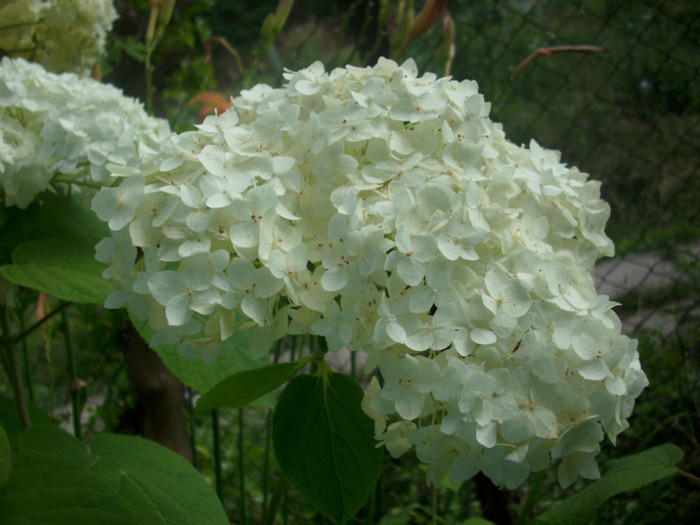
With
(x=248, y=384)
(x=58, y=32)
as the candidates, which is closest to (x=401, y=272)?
(x=248, y=384)

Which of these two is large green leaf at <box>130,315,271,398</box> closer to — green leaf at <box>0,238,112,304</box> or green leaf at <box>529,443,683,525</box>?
green leaf at <box>0,238,112,304</box>

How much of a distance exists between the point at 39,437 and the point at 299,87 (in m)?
0.44

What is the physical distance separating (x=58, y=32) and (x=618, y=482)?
1157 mm

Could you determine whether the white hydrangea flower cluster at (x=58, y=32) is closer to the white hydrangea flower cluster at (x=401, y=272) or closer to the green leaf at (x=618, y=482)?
the white hydrangea flower cluster at (x=401, y=272)

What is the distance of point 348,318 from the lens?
1.65ft

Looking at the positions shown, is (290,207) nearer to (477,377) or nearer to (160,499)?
(477,377)

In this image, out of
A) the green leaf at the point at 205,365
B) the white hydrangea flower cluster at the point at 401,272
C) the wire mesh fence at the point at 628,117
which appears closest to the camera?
the white hydrangea flower cluster at the point at 401,272

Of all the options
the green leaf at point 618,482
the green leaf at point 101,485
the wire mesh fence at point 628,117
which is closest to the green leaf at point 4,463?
the green leaf at point 101,485

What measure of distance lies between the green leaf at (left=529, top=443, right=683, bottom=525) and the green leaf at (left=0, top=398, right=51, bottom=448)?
2.11 ft

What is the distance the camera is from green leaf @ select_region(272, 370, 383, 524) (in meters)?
0.62

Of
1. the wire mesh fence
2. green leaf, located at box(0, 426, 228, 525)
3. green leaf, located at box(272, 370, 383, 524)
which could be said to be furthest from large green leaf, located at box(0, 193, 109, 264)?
the wire mesh fence

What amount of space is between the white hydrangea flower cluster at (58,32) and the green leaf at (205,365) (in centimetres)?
66

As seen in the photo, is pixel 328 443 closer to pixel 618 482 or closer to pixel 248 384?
pixel 248 384

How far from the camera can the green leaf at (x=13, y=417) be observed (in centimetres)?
81
